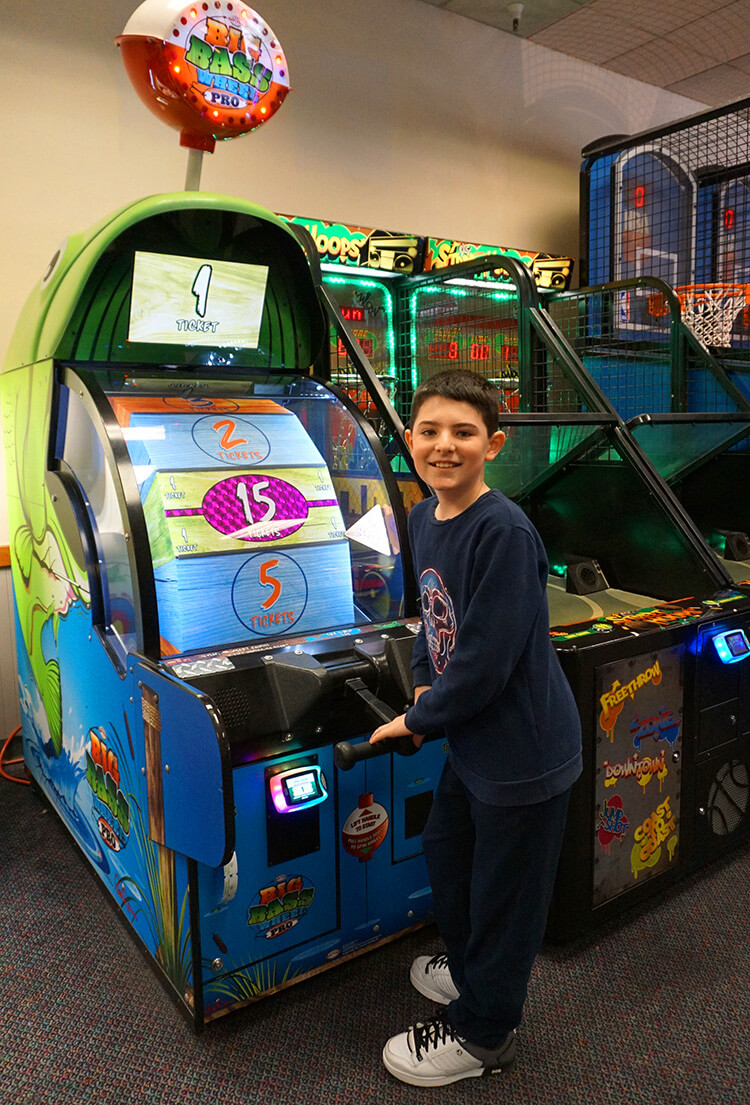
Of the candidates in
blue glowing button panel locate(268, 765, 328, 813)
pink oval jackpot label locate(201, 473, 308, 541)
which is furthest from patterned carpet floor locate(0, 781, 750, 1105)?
pink oval jackpot label locate(201, 473, 308, 541)

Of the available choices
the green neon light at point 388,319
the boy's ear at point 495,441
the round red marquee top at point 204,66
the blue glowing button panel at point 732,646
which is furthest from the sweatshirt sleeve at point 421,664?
the green neon light at point 388,319

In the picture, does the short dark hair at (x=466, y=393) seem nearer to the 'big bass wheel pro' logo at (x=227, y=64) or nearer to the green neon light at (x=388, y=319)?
the 'big bass wheel pro' logo at (x=227, y=64)

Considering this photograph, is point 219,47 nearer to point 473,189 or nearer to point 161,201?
point 161,201

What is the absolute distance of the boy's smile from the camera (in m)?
1.44

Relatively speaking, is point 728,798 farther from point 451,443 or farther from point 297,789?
point 451,443

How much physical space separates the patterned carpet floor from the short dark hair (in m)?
1.37

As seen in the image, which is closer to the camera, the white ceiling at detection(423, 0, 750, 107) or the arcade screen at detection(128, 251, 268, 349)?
the arcade screen at detection(128, 251, 268, 349)

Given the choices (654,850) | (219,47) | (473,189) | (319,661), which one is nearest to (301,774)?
(319,661)

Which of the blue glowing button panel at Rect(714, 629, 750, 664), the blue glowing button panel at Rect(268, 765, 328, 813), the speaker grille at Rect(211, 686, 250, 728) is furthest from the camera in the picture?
the blue glowing button panel at Rect(714, 629, 750, 664)

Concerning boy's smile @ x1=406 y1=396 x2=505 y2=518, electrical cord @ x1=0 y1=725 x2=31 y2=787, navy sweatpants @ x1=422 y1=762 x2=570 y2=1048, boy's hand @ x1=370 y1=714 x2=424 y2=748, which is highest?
boy's smile @ x1=406 y1=396 x2=505 y2=518

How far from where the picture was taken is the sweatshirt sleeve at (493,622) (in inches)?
54.0

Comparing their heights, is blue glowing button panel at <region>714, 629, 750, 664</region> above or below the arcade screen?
below

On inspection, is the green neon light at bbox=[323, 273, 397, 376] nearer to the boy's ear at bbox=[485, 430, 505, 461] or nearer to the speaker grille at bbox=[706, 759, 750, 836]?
the boy's ear at bbox=[485, 430, 505, 461]

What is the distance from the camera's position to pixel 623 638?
2.06m
